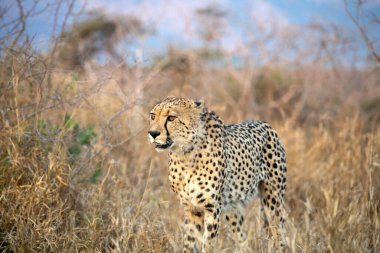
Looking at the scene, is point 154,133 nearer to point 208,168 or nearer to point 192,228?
point 208,168

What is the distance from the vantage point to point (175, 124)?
3580 millimetres

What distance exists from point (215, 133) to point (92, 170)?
1069 mm

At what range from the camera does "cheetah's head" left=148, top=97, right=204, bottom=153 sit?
11.4 feet

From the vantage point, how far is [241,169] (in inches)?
159

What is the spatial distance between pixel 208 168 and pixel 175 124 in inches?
15.7

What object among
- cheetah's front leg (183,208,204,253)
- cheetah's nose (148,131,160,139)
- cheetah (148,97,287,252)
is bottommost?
cheetah's front leg (183,208,204,253)

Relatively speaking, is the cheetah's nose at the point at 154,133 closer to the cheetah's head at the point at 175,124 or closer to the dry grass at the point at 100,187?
the cheetah's head at the point at 175,124

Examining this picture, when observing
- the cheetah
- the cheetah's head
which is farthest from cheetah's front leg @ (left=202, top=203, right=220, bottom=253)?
the cheetah's head

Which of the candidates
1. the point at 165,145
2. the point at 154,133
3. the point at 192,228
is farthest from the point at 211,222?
the point at 154,133

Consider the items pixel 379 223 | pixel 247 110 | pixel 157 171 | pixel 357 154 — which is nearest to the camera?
pixel 379 223

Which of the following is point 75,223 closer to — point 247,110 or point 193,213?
point 193,213

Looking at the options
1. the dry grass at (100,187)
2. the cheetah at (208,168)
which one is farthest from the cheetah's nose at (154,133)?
the dry grass at (100,187)

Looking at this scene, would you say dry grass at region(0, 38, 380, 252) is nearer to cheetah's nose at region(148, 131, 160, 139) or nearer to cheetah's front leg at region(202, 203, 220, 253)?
cheetah's front leg at region(202, 203, 220, 253)

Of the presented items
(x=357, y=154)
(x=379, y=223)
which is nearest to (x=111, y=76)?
(x=379, y=223)
